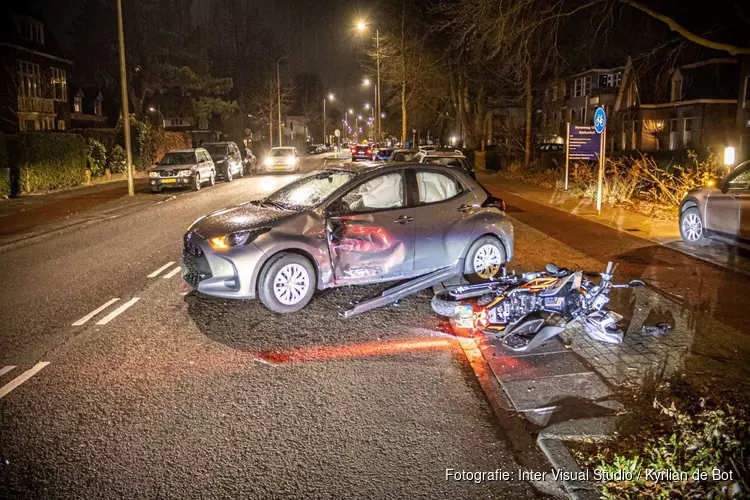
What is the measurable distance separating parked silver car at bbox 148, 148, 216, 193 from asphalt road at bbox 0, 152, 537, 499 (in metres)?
17.6

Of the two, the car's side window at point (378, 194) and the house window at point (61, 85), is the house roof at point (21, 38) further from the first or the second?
the car's side window at point (378, 194)

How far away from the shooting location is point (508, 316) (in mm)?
6727

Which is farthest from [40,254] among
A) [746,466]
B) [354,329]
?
[746,466]

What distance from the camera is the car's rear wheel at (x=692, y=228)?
39.7 feet

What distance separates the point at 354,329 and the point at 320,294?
1599 mm

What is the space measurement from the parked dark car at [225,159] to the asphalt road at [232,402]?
23901mm

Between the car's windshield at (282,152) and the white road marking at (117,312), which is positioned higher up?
the car's windshield at (282,152)

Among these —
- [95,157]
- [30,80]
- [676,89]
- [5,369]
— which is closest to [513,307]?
[5,369]

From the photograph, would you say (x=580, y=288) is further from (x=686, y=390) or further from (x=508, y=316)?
(x=686, y=390)

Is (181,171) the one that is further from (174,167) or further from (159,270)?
(159,270)

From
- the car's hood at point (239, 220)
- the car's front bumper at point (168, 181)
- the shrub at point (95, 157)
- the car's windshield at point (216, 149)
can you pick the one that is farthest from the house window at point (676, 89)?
the car's hood at point (239, 220)

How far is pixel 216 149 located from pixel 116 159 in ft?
16.7

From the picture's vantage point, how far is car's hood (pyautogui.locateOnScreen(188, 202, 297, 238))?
752 cm

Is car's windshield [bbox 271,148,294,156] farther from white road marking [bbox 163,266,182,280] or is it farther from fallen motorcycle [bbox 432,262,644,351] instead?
fallen motorcycle [bbox 432,262,644,351]
